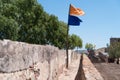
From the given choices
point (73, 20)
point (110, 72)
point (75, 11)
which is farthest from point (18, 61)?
point (110, 72)

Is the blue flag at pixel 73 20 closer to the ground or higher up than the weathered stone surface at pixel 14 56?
higher up

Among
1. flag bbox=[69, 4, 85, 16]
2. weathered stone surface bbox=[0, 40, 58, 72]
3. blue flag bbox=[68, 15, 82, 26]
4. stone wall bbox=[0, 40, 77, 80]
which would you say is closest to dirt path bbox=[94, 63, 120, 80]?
blue flag bbox=[68, 15, 82, 26]

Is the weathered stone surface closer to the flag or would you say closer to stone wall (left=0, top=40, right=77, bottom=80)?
stone wall (left=0, top=40, right=77, bottom=80)

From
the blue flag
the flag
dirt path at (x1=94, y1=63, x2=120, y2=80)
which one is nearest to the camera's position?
dirt path at (x1=94, y1=63, x2=120, y2=80)

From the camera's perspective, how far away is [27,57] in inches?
260

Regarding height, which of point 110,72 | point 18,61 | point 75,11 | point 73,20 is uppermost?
point 75,11

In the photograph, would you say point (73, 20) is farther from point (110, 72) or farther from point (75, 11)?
point (110, 72)

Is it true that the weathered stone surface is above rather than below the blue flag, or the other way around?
below

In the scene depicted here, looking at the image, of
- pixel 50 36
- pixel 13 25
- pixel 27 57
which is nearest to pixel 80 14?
pixel 13 25

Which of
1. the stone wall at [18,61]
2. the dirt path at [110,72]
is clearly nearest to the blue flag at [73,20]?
the dirt path at [110,72]

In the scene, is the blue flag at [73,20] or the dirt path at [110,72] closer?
the dirt path at [110,72]

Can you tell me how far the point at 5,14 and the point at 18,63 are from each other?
4394 centimetres

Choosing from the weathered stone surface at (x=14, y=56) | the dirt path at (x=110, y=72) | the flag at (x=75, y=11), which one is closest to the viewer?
the weathered stone surface at (x=14, y=56)

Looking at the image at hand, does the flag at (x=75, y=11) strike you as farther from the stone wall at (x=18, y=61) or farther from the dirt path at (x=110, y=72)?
the stone wall at (x=18, y=61)
